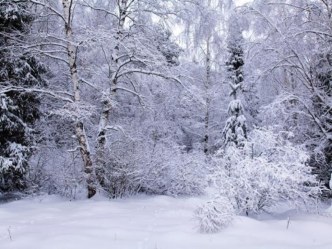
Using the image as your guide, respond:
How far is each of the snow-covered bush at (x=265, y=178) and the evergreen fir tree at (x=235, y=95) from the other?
1017 cm

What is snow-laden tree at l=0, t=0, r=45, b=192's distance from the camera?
10.2m

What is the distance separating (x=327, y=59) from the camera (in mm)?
11875

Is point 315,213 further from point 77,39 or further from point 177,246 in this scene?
point 77,39

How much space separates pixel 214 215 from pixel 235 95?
13786mm

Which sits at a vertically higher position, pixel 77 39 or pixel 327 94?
pixel 77 39

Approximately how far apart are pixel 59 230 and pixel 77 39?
5.93 metres

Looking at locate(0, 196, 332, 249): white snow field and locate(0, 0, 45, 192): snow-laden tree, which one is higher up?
locate(0, 0, 45, 192): snow-laden tree

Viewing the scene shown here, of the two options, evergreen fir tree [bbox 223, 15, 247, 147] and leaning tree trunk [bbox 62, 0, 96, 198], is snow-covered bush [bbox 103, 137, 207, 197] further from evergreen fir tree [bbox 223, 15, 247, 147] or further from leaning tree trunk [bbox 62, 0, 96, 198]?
evergreen fir tree [bbox 223, 15, 247, 147]

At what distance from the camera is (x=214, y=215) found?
6039mm

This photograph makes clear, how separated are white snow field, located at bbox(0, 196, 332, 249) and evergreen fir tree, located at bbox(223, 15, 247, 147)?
1019cm

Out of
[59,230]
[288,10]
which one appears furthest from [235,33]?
[59,230]

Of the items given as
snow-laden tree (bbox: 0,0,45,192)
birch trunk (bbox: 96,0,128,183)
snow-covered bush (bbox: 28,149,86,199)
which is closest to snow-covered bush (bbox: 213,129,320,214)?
birch trunk (bbox: 96,0,128,183)

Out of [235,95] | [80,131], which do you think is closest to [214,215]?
[80,131]

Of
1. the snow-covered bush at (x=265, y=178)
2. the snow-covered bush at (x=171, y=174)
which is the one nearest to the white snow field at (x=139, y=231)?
the snow-covered bush at (x=265, y=178)
